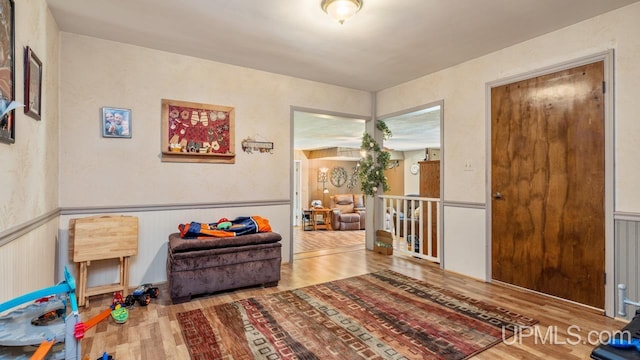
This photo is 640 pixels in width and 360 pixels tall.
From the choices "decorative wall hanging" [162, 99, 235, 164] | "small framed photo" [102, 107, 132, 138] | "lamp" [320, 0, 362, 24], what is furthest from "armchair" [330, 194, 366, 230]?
"lamp" [320, 0, 362, 24]

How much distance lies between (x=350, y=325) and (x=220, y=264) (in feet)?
4.54

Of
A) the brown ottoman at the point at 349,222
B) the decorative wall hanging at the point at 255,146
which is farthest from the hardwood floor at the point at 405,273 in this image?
the brown ottoman at the point at 349,222

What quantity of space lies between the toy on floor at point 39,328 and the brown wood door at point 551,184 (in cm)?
362

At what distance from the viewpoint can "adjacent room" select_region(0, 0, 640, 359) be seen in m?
2.20

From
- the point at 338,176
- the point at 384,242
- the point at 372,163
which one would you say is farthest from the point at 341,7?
the point at 338,176

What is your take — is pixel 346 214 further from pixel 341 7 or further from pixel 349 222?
pixel 341 7

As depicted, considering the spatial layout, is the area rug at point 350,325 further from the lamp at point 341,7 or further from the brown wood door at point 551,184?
the lamp at point 341,7

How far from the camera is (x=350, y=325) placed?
7.98 feet

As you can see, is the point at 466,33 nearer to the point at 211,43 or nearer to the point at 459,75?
the point at 459,75

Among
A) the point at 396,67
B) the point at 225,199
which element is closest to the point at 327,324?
the point at 225,199

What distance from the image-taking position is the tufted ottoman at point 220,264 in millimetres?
2861

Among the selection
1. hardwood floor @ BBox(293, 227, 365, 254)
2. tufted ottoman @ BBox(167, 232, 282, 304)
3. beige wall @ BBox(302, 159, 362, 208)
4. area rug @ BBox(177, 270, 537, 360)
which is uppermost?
beige wall @ BBox(302, 159, 362, 208)

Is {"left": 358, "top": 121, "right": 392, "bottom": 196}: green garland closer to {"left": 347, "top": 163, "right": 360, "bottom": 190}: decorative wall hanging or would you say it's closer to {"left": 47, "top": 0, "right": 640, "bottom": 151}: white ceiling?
{"left": 47, "top": 0, "right": 640, "bottom": 151}: white ceiling

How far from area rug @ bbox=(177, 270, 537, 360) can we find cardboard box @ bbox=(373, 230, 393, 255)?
1495 millimetres
